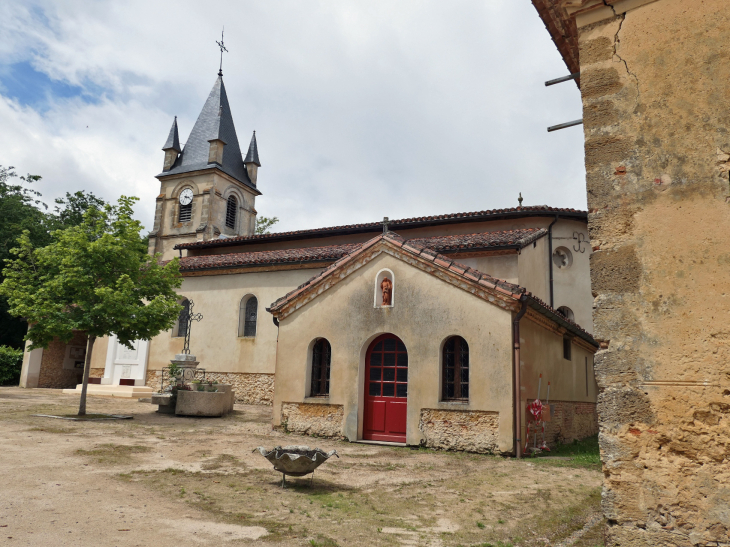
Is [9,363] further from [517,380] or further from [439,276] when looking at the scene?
[517,380]

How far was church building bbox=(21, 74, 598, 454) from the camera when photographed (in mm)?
11594

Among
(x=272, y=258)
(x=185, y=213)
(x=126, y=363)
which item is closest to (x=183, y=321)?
(x=126, y=363)

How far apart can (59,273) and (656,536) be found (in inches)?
601

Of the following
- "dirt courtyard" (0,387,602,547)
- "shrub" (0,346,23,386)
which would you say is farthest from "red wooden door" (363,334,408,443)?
"shrub" (0,346,23,386)

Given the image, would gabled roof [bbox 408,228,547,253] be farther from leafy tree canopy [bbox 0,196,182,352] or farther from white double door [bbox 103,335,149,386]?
white double door [bbox 103,335,149,386]

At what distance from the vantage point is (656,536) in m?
4.02

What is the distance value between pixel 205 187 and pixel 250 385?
1992 centimetres

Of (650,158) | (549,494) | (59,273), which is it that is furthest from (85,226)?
(650,158)

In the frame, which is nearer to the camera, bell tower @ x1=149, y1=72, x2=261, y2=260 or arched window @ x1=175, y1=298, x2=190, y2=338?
arched window @ x1=175, y1=298, x2=190, y2=338

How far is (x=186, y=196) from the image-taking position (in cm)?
3728

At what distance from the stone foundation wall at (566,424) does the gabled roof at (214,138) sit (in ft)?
93.4

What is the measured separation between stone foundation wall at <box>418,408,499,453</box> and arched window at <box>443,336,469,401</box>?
1.43ft

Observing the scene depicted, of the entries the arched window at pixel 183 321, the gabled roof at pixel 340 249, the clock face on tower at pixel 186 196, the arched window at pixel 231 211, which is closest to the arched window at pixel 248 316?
the gabled roof at pixel 340 249

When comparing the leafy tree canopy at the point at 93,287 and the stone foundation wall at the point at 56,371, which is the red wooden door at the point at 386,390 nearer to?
the leafy tree canopy at the point at 93,287
